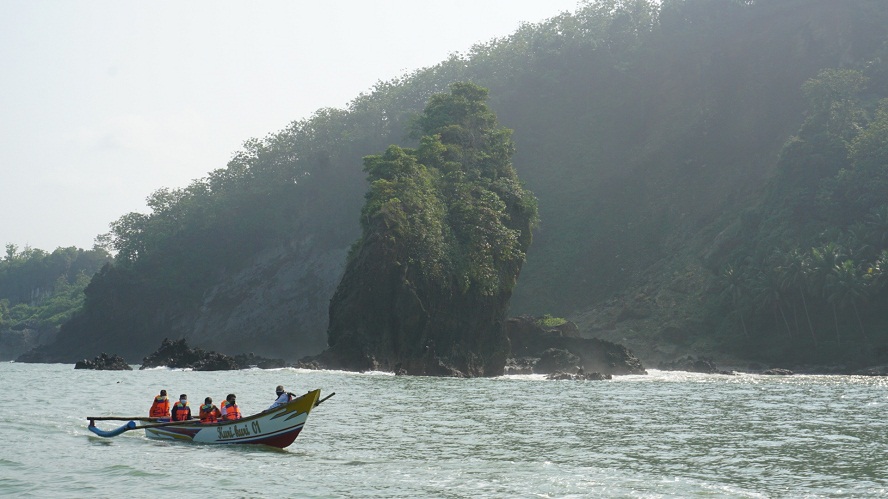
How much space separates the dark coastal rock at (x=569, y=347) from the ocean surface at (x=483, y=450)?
25948 mm

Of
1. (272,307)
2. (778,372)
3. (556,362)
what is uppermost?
(272,307)

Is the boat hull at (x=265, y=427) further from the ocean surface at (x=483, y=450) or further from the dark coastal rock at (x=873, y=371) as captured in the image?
the dark coastal rock at (x=873, y=371)

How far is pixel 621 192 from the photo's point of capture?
387ft

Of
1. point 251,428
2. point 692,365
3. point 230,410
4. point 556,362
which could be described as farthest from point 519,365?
point 251,428

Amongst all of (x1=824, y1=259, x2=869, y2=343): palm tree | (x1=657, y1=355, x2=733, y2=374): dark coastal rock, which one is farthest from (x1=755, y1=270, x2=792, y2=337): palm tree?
(x1=657, y1=355, x2=733, y2=374): dark coastal rock

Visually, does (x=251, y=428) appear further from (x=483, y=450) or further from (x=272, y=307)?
(x=272, y=307)

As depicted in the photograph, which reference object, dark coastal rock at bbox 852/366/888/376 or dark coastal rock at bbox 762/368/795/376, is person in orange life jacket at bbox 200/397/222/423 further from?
dark coastal rock at bbox 852/366/888/376

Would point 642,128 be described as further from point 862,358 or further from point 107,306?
point 107,306

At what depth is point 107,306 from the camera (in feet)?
403

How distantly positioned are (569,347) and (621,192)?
Answer: 4762 centimetres

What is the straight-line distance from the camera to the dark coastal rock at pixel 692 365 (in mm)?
75062

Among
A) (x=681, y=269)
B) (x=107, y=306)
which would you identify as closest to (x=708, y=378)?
(x=681, y=269)

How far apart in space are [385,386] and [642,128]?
86.2 meters

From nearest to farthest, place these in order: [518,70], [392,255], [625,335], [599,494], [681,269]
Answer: [599,494] < [392,255] < [625,335] < [681,269] < [518,70]
